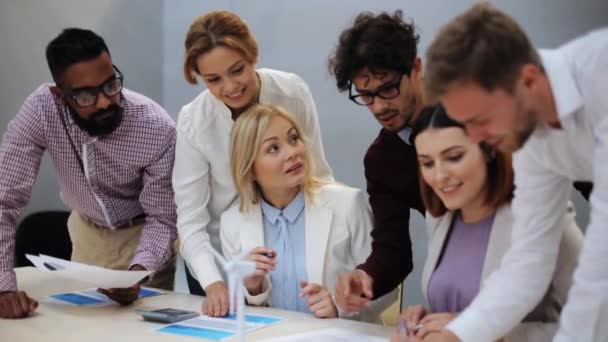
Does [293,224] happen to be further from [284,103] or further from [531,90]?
[531,90]

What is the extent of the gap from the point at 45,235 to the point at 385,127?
92.6 inches

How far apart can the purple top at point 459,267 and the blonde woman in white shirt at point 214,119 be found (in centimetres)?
68

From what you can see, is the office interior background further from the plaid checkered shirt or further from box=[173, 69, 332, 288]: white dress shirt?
the plaid checkered shirt

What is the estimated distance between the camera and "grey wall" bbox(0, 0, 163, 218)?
4.00 metres

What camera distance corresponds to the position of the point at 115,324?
209cm

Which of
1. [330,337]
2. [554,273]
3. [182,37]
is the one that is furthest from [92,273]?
[182,37]

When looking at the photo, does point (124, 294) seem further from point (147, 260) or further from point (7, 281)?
point (7, 281)

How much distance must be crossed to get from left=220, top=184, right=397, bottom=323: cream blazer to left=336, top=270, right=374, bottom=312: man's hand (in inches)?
9.2

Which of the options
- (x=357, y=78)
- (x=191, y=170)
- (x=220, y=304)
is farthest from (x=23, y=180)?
(x=357, y=78)

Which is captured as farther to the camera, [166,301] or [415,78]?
[166,301]

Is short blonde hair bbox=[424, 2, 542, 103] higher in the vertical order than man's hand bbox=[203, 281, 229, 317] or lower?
higher

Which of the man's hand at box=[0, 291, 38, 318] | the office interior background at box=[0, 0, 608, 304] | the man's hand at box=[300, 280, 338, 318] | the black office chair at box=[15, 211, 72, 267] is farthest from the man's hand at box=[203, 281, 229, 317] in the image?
the black office chair at box=[15, 211, 72, 267]

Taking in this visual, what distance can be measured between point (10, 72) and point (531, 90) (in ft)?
11.4

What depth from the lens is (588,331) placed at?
1312 millimetres
